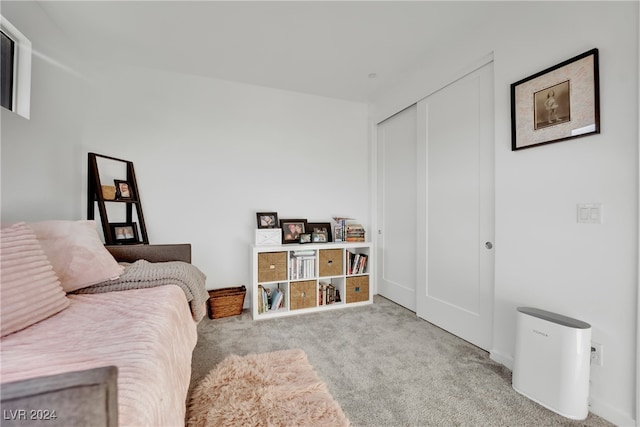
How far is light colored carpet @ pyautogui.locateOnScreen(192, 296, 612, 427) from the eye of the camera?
4.41 feet

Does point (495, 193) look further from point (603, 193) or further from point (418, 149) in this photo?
point (418, 149)

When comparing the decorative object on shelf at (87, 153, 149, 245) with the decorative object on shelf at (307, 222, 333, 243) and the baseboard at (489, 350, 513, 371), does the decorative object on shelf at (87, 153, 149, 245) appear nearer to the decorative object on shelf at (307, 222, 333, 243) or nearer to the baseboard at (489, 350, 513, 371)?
the decorative object on shelf at (307, 222, 333, 243)

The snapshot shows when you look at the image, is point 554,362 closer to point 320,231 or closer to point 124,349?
point 124,349

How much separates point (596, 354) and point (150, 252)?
273cm

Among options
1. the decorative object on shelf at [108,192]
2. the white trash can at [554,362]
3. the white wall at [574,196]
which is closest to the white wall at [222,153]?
the decorative object on shelf at [108,192]

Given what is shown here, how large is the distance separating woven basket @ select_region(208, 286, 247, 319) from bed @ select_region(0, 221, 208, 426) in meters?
1.09

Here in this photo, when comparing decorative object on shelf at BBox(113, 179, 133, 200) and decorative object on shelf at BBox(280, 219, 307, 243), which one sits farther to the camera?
decorative object on shelf at BBox(280, 219, 307, 243)

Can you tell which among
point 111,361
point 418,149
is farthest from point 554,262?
point 111,361

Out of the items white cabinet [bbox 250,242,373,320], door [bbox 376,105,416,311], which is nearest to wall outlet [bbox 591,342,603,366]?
door [bbox 376,105,416,311]

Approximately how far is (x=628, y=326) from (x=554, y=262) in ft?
1.29

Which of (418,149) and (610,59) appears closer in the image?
(610,59)

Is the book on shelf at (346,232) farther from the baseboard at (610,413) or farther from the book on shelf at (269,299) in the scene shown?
the baseboard at (610,413)

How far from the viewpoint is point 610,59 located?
1.33 m

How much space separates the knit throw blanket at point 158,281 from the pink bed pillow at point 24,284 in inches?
10.1
